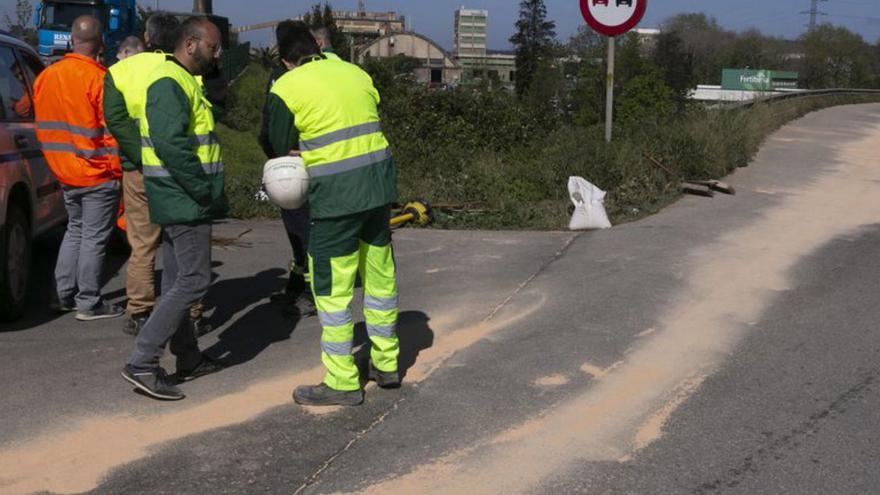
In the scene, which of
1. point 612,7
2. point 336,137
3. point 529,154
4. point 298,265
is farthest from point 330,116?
point 529,154

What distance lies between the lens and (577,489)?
401 cm

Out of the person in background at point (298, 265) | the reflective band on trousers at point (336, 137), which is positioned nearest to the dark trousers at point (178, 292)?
the reflective band on trousers at point (336, 137)

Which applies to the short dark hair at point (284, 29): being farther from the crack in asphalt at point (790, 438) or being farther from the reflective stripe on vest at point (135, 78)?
the crack in asphalt at point (790, 438)

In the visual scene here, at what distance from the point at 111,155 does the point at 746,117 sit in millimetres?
10530

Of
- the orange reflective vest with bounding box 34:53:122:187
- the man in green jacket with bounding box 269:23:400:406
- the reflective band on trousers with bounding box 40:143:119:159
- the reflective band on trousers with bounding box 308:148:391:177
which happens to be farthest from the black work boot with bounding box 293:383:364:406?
the reflective band on trousers with bounding box 40:143:119:159

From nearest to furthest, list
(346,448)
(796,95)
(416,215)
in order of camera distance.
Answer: (346,448), (416,215), (796,95)

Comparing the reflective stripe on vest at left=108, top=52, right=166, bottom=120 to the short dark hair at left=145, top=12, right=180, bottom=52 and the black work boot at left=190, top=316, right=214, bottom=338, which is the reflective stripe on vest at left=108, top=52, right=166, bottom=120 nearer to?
the short dark hair at left=145, top=12, right=180, bottom=52

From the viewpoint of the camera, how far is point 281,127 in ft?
15.9

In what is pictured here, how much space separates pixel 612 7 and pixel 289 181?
6.88 metres

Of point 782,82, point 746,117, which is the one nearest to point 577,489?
point 746,117

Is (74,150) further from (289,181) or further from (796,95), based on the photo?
(796,95)

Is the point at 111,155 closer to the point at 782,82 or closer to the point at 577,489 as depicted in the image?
the point at 577,489

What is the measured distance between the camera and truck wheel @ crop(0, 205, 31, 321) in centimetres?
646

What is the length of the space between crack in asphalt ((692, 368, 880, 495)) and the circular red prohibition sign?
246 inches
